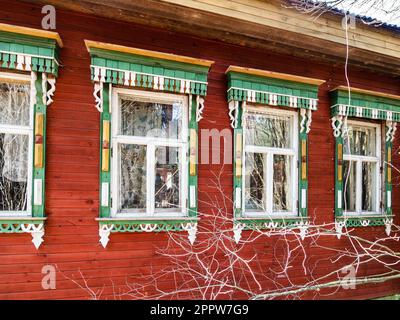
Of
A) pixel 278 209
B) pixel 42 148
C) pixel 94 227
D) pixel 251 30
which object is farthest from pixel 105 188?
pixel 251 30

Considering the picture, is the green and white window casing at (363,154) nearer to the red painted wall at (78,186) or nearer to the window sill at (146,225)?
the red painted wall at (78,186)

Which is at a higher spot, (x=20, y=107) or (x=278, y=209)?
(x=20, y=107)

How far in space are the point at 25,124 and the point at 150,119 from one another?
50.6 inches

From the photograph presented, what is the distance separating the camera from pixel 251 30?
354 cm

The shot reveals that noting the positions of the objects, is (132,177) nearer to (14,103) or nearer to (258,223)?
(14,103)

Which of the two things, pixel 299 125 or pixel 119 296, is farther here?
pixel 299 125

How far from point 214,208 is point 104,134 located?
1.54 metres

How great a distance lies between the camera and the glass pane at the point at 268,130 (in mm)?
3850

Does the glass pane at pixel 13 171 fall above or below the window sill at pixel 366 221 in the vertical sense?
above

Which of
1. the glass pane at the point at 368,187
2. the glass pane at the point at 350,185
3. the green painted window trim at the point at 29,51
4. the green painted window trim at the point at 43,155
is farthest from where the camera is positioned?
the glass pane at the point at 368,187

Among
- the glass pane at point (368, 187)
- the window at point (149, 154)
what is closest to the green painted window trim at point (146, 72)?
the window at point (149, 154)

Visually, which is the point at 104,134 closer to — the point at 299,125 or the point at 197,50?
the point at 197,50

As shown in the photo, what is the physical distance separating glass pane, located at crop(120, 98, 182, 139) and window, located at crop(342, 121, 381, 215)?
2562 mm

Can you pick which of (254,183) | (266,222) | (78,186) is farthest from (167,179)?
(266,222)
